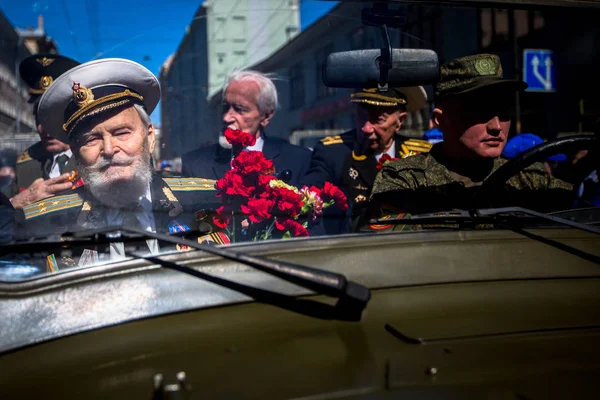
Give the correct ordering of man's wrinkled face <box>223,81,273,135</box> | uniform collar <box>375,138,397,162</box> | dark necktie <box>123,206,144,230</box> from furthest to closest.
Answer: uniform collar <box>375,138,397,162</box>
man's wrinkled face <box>223,81,273,135</box>
dark necktie <box>123,206,144,230</box>

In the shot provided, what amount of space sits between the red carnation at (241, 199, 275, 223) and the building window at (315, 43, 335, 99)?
478 millimetres

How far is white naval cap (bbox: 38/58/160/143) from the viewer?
1956mm

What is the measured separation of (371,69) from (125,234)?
93 centimetres

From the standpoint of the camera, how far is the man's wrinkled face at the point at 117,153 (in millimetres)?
1941

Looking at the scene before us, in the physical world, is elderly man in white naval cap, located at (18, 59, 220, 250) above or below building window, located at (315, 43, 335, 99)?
below

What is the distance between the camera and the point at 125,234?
155 cm

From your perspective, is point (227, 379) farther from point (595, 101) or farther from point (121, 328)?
point (595, 101)

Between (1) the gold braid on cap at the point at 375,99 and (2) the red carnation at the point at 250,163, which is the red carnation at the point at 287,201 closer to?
(2) the red carnation at the point at 250,163

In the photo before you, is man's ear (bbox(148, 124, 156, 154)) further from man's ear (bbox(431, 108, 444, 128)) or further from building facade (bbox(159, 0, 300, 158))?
man's ear (bbox(431, 108, 444, 128))

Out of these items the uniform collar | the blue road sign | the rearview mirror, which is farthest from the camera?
the uniform collar

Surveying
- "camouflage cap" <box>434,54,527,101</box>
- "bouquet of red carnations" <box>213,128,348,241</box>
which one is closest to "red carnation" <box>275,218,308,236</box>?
"bouquet of red carnations" <box>213,128,348,241</box>

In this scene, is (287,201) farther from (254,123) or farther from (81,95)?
(81,95)

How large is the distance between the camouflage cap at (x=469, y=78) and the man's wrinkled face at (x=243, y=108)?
68 cm

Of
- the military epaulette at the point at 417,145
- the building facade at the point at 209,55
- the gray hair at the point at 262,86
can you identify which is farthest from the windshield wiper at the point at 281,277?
the military epaulette at the point at 417,145
